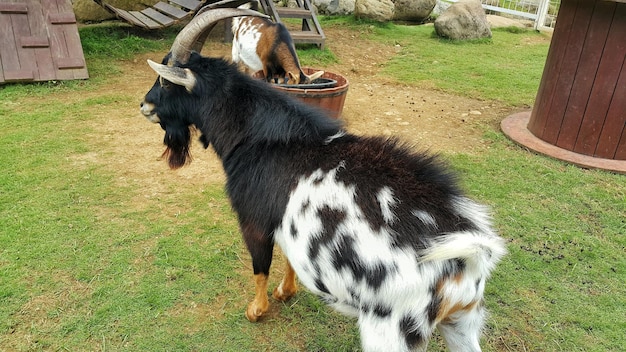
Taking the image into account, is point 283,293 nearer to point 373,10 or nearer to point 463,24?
point 463,24

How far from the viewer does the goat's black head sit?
7.45 feet

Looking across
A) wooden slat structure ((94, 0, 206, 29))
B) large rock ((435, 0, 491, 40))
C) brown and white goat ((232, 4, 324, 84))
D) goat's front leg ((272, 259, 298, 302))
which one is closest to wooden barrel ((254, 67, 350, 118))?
brown and white goat ((232, 4, 324, 84))

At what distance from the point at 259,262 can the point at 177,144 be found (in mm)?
808

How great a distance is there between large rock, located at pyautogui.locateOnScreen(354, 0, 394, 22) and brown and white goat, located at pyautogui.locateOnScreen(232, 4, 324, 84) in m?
4.90

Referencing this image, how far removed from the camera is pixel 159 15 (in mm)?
6969

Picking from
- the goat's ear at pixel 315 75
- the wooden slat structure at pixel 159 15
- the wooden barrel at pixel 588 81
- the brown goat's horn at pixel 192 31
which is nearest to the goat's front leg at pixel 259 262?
the brown goat's horn at pixel 192 31

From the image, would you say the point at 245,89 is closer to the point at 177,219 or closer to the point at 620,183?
the point at 177,219

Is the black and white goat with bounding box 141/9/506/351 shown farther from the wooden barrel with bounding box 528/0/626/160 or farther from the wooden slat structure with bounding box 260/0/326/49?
the wooden slat structure with bounding box 260/0/326/49

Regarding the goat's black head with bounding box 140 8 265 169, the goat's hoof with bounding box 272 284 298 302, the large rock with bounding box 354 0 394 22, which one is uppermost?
the goat's black head with bounding box 140 8 265 169

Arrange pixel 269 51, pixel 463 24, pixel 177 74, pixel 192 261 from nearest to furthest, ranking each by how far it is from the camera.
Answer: pixel 177 74 → pixel 192 261 → pixel 269 51 → pixel 463 24

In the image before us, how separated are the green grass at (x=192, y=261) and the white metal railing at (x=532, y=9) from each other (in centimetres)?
878

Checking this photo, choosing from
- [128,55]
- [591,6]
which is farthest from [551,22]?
[128,55]

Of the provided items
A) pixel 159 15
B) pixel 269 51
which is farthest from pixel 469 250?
Answer: pixel 159 15

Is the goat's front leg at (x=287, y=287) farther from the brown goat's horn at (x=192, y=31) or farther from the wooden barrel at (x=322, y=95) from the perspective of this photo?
the wooden barrel at (x=322, y=95)
